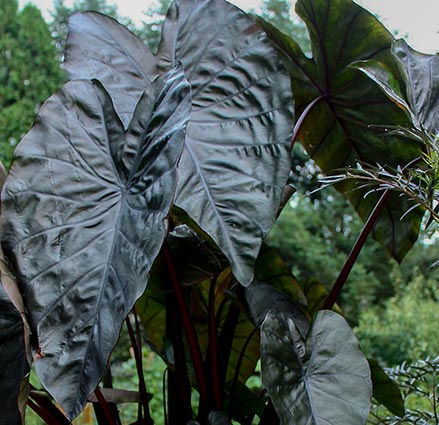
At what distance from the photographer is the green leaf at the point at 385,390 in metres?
1.14

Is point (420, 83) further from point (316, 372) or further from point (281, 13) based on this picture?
point (281, 13)

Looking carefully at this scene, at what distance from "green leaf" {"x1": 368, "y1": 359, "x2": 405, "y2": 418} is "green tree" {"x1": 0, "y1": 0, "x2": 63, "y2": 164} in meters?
4.07

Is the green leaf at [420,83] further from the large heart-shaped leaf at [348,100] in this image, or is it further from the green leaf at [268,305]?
the green leaf at [268,305]

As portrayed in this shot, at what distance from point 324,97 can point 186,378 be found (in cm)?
72

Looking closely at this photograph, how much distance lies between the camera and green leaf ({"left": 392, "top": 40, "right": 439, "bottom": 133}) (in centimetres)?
101

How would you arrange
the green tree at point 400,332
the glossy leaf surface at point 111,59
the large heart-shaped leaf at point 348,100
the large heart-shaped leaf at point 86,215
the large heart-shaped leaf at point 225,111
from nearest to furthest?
the large heart-shaped leaf at point 86,215 → the large heart-shaped leaf at point 225,111 → the glossy leaf surface at point 111,59 → the large heart-shaped leaf at point 348,100 → the green tree at point 400,332

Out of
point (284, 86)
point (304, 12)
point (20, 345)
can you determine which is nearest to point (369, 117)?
point (304, 12)

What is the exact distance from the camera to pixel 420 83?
103 cm

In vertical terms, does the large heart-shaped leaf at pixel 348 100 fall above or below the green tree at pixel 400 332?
above

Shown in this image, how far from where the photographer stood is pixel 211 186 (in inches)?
36.7

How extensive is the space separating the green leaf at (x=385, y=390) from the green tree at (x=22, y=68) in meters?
4.07

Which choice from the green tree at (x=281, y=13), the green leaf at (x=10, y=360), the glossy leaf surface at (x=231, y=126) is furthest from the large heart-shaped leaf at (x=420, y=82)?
the green tree at (x=281, y=13)

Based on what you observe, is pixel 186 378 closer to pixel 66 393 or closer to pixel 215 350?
pixel 215 350

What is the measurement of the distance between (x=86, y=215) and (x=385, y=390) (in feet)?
2.18
